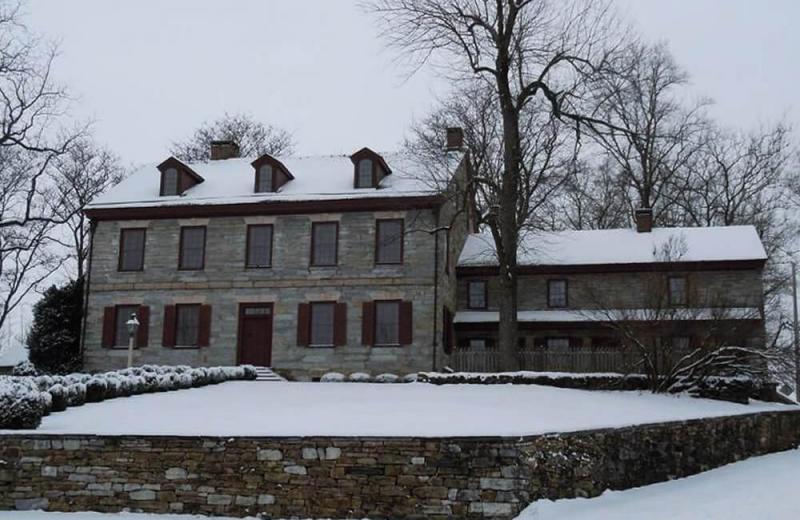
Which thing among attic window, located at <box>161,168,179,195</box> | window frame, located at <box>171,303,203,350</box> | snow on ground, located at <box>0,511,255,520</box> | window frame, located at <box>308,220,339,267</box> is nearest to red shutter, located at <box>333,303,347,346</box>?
window frame, located at <box>308,220,339,267</box>

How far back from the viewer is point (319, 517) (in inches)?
492

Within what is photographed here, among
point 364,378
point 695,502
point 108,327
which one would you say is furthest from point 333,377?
point 695,502

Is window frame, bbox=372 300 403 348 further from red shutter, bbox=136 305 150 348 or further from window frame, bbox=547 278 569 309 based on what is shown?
red shutter, bbox=136 305 150 348

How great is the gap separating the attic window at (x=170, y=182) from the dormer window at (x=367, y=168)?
6.45m

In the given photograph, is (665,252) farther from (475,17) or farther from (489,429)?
(489,429)

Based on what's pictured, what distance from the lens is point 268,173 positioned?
30422mm

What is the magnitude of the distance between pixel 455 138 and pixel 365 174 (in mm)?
4305

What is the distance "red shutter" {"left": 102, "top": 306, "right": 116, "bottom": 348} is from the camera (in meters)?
29.6

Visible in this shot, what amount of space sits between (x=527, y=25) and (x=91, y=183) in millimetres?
23346

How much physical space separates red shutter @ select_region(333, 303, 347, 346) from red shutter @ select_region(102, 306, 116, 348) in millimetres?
7713

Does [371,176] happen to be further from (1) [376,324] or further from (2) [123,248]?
(2) [123,248]

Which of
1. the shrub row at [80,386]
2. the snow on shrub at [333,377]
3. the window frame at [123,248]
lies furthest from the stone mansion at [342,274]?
the shrub row at [80,386]

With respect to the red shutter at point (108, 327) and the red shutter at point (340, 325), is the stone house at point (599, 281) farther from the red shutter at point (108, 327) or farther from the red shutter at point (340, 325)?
the red shutter at point (108, 327)

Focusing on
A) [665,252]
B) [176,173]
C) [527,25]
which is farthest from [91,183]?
[665,252]
